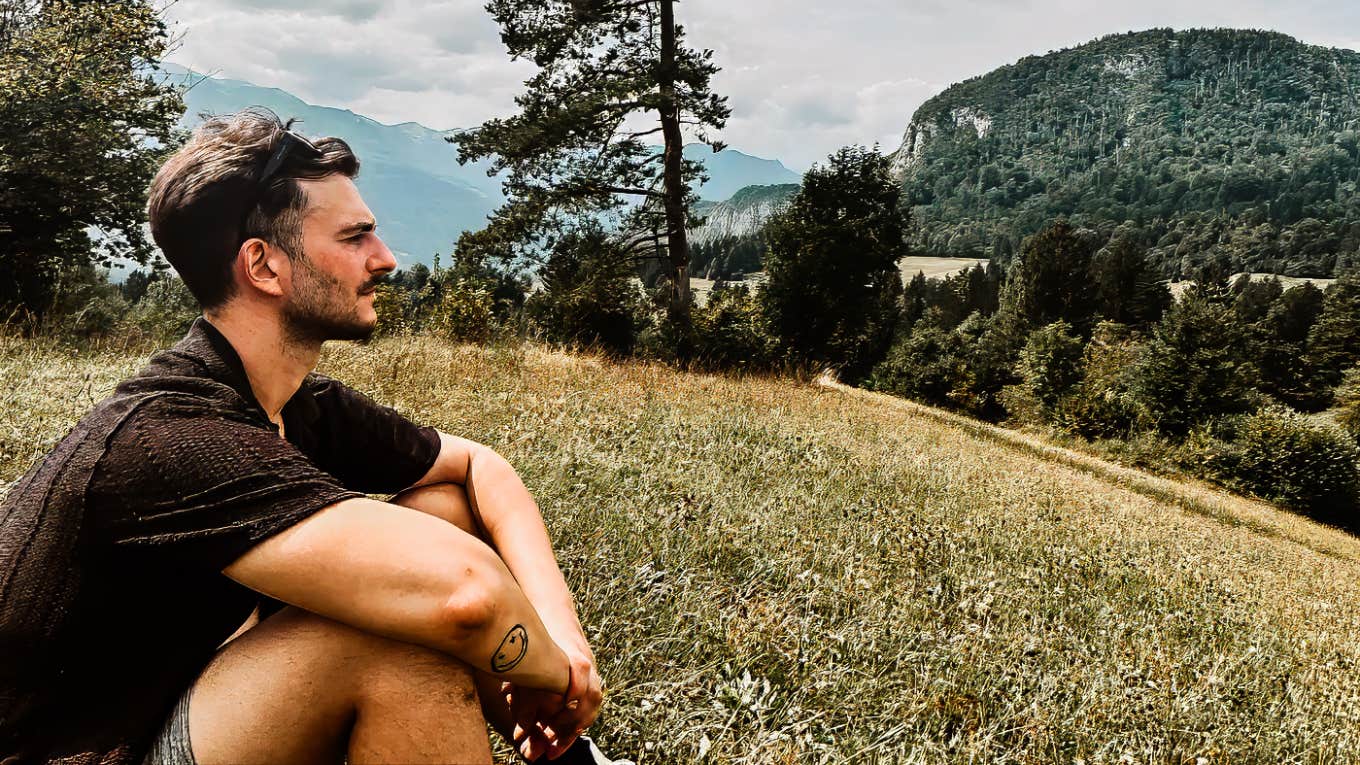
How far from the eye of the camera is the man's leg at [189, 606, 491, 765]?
108cm

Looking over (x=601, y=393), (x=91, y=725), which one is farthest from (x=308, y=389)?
Result: (x=601, y=393)

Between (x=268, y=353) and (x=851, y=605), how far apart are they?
2622 mm

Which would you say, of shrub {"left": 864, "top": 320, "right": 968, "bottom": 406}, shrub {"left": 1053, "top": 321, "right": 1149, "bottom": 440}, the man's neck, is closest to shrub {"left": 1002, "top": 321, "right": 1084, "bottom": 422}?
shrub {"left": 1053, "top": 321, "right": 1149, "bottom": 440}

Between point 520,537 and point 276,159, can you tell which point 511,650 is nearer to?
point 520,537

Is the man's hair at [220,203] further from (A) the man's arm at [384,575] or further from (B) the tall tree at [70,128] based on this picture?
(B) the tall tree at [70,128]

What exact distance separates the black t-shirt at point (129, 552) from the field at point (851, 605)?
4.05 ft

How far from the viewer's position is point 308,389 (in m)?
1.72

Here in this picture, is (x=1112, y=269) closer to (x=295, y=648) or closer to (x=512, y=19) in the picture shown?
(x=512, y=19)


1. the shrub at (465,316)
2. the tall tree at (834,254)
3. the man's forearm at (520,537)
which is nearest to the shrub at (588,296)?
the shrub at (465,316)

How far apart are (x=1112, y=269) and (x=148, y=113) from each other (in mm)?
73938

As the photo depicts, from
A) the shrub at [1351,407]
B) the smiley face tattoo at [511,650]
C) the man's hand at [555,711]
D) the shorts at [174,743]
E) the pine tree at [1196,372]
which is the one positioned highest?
the smiley face tattoo at [511,650]

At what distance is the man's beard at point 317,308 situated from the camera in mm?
1438

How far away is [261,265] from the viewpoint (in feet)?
4.57

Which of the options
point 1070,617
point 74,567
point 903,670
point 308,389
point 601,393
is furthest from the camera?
point 601,393
